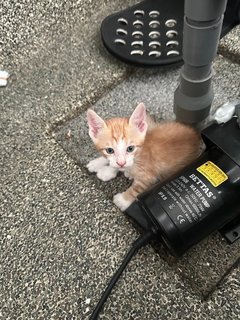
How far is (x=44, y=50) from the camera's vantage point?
47.8 inches

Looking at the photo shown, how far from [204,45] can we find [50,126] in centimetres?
47

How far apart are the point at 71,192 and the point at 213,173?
1.12ft

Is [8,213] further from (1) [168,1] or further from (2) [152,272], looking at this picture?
(1) [168,1]

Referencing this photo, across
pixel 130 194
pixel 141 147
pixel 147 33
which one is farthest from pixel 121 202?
pixel 147 33

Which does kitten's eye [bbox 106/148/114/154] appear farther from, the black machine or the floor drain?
the floor drain

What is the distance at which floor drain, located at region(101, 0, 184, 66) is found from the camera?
3.66ft

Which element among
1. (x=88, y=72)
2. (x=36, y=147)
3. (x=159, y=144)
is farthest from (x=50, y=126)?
(x=159, y=144)

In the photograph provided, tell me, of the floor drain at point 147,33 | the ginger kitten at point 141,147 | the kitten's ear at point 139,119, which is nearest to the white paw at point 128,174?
the ginger kitten at point 141,147

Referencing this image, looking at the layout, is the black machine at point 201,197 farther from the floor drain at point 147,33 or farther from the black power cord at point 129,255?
the floor drain at point 147,33

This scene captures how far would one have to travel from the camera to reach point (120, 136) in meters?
0.88

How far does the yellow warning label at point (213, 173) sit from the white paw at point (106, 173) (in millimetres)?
246

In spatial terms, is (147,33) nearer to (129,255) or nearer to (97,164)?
(97,164)

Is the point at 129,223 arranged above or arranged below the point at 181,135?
below

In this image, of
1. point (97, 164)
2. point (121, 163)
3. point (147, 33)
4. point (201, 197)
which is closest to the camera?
point (201, 197)
